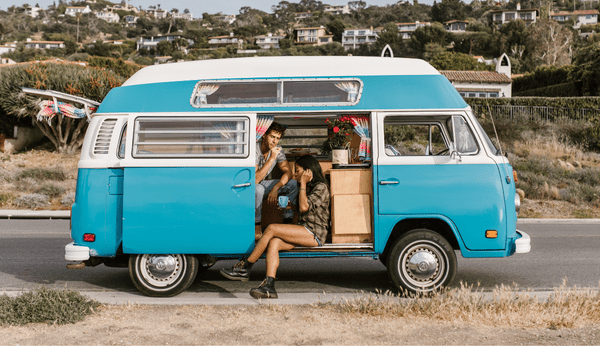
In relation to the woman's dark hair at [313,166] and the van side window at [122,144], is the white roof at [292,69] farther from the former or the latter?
the woman's dark hair at [313,166]

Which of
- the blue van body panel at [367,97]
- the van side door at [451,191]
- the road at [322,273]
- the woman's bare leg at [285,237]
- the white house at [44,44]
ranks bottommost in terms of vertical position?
the road at [322,273]

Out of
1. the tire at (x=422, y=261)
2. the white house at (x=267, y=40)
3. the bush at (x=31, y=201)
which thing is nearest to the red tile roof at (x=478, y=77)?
the bush at (x=31, y=201)

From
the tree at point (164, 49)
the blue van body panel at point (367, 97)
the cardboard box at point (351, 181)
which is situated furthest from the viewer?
the tree at point (164, 49)

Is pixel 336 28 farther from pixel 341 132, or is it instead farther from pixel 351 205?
pixel 351 205

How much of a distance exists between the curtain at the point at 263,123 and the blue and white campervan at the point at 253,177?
0.06ft

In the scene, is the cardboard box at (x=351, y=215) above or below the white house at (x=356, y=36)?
below

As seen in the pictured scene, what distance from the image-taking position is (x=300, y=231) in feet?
21.7

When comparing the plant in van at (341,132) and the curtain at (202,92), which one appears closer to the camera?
the curtain at (202,92)

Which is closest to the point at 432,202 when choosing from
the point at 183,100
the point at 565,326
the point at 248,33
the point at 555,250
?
the point at 565,326

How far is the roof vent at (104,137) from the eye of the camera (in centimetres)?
670

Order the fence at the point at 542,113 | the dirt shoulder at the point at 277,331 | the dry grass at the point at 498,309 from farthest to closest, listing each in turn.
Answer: the fence at the point at 542,113 < the dry grass at the point at 498,309 < the dirt shoulder at the point at 277,331

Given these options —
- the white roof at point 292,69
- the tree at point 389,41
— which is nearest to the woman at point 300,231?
the white roof at point 292,69

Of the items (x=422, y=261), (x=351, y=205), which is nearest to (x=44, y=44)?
(x=351, y=205)

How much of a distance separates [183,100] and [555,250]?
24.9ft
